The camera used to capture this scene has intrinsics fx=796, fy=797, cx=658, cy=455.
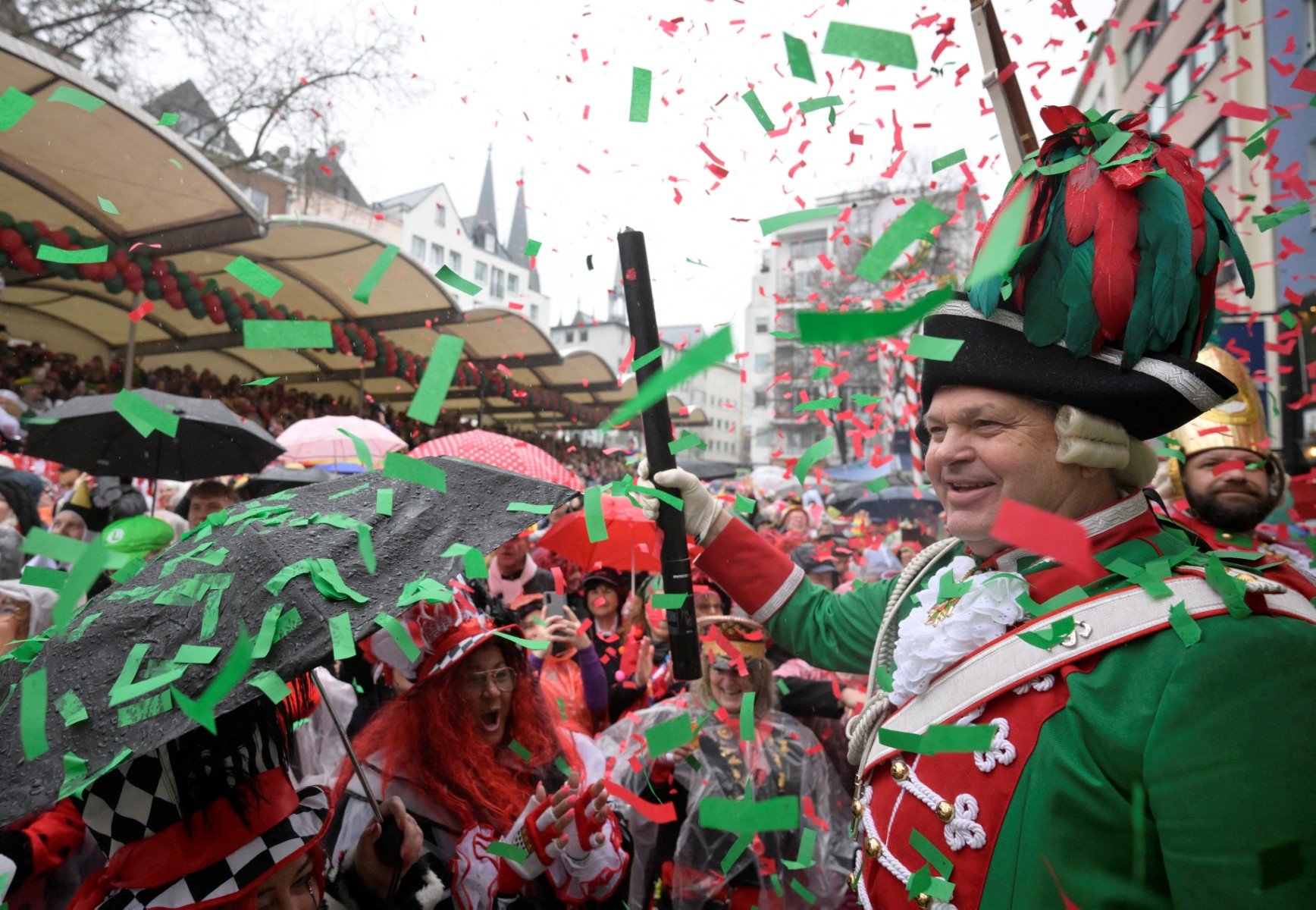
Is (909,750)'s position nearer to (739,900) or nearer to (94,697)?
(94,697)

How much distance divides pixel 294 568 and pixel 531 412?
17.8 metres

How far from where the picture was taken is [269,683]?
1174mm

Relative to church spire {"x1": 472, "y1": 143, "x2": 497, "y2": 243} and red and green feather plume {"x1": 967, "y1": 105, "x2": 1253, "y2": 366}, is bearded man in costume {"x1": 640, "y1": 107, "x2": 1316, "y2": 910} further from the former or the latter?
church spire {"x1": 472, "y1": 143, "x2": 497, "y2": 243}

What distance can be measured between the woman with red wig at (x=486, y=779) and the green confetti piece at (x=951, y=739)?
102 centimetres

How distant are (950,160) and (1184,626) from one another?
1.16 meters

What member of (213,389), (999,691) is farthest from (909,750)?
(213,389)

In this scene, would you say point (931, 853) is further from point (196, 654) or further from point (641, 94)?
point (641, 94)

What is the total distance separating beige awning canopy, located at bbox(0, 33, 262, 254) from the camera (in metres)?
4.68

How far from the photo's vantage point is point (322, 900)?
1.87 metres

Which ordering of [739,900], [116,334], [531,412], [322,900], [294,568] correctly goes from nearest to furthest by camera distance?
[294,568] → [322,900] → [739,900] → [116,334] → [531,412]

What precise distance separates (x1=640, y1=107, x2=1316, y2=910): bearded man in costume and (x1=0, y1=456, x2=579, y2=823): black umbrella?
0.81m

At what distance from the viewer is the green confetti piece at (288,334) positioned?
1.46 meters

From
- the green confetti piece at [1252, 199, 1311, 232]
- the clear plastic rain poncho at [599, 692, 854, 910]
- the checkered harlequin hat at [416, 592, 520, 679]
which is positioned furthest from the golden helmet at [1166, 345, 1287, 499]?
the checkered harlequin hat at [416, 592, 520, 679]

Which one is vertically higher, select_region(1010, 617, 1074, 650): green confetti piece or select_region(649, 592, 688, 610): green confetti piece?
select_region(1010, 617, 1074, 650): green confetti piece
